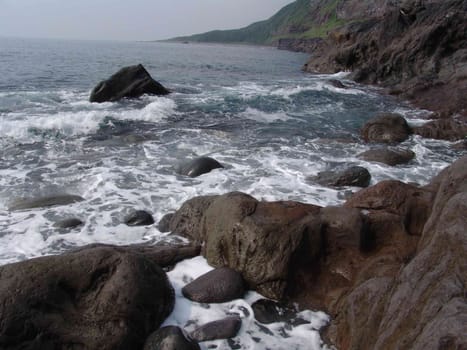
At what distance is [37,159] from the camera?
1130cm

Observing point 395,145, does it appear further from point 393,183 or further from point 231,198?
point 231,198

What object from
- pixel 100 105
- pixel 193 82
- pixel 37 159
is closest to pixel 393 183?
pixel 37 159

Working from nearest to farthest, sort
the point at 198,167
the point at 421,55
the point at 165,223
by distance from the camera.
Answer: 1. the point at 165,223
2. the point at 198,167
3. the point at 421,55

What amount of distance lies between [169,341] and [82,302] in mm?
1134

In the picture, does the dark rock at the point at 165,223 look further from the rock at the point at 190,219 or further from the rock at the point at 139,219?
the rock at the point at 139,219

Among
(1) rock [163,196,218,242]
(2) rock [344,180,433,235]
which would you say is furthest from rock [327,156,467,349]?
(1) rock [163,196,218,242]

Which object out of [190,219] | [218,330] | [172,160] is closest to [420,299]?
[218,330]

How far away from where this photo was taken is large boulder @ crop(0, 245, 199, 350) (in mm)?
4012

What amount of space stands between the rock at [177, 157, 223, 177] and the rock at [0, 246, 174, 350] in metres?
5.41

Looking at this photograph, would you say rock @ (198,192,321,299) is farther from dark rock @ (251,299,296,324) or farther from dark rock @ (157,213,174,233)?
dark rock @ (157,213,174,233)

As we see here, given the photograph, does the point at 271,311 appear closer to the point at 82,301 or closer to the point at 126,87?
the point at 82,301

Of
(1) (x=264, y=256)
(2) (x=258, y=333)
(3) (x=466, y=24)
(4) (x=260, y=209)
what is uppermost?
(3) (x=466, y=24)

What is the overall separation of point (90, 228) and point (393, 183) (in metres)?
5.61

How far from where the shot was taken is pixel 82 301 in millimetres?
4426
